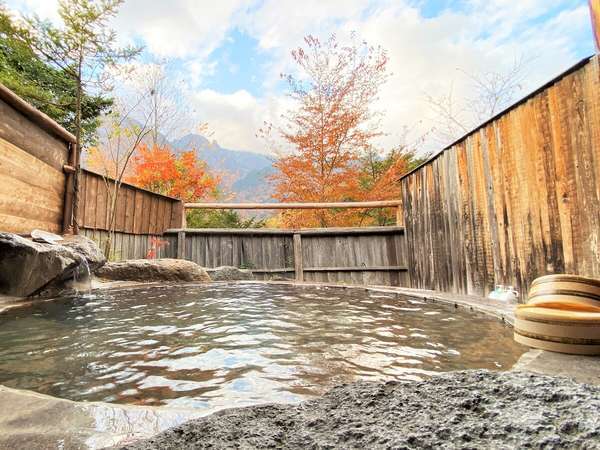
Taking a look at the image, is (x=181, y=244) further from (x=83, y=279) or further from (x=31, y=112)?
(x=31, y=112)

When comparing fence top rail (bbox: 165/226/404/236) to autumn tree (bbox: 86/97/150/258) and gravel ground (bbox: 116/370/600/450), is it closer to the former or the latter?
autumn tree (bbox: 86/97/150/258)

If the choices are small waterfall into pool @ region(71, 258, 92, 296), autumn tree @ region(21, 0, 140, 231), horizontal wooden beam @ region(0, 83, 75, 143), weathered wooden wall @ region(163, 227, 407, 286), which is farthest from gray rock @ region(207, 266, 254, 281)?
autumn tree @ region(21, 0, 140, 231)

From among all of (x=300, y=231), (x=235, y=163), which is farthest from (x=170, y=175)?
(x=235, y=163)

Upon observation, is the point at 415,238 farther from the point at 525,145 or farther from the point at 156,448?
the point at 156,448

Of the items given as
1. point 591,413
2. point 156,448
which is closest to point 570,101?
point 591,413

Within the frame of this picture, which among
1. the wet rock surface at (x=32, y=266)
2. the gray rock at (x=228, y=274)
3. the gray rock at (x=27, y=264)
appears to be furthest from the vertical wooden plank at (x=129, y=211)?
the gray rock at (x=27, y=264)

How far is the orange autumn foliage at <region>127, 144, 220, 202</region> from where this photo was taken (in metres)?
10.9

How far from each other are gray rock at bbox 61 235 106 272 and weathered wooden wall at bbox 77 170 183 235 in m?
0.97

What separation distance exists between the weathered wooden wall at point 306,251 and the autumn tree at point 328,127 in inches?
118

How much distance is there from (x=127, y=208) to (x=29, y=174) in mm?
1990

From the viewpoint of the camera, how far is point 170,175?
36.3ft

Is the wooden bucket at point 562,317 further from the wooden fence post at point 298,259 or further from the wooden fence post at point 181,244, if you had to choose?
the wooden fence post at point 181,244

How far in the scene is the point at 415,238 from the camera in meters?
5.54

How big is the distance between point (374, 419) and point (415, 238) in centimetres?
496
